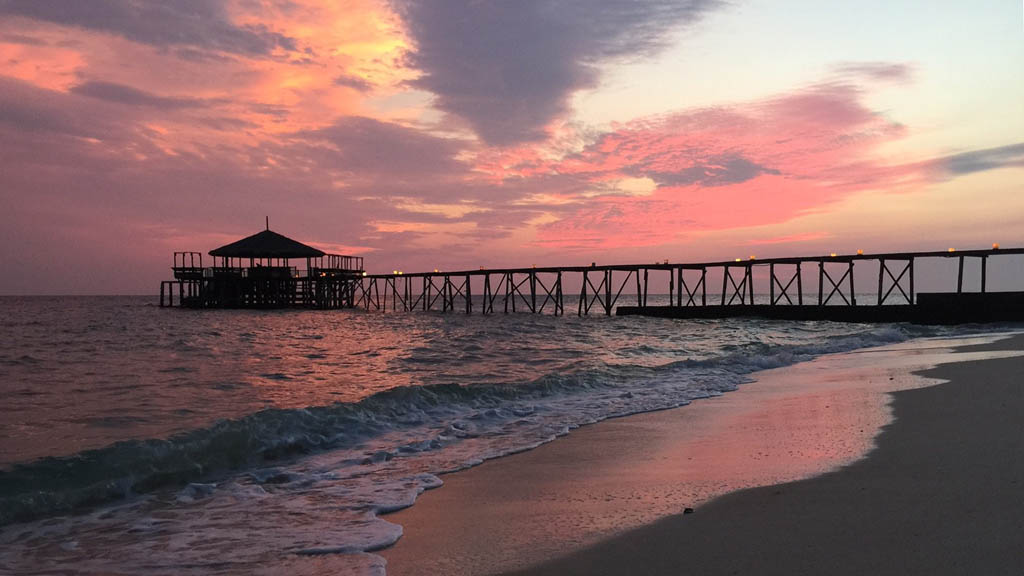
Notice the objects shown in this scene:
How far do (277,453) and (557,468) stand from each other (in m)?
2.85

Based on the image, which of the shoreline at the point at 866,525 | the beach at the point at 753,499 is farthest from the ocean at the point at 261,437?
the shoreline at the point at 866,525

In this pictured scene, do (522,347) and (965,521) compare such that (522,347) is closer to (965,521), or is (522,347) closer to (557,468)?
(557,468)

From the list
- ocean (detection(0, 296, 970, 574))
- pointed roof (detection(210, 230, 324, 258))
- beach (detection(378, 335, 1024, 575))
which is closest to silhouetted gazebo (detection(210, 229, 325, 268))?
pointed roof (detection(210, 230, 324, 258))

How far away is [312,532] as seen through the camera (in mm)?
4008

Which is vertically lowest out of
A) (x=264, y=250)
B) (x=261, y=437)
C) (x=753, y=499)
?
(x=261, y=437)

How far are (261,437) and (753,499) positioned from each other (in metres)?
4.83

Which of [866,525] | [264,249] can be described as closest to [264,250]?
[264,249]

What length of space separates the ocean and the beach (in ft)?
1.65

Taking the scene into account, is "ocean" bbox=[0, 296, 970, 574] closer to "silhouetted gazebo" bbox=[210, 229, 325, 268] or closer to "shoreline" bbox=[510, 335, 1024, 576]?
"shoreline" bbox=[510, 335, 1024, 576]

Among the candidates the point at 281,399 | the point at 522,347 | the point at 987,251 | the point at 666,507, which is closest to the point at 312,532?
the point at 666,507

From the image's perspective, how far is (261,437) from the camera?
6805mm

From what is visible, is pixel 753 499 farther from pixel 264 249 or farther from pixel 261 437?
pixel 264 249

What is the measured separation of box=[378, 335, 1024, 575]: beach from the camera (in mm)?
3064

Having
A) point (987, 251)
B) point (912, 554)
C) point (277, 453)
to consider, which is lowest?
point (277, 453)
